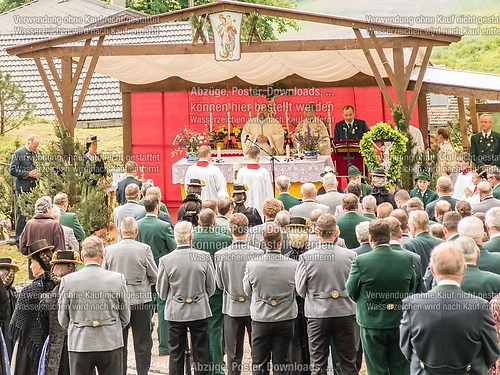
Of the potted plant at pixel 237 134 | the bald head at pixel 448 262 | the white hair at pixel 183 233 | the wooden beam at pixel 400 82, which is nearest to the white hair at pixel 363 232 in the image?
the white hair at pixel 183 233

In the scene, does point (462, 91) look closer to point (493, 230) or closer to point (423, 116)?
point (423, 116)

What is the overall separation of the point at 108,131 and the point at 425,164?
14.6 metres

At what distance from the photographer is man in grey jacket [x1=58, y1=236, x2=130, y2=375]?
26.4 ft

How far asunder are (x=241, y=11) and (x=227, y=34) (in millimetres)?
477

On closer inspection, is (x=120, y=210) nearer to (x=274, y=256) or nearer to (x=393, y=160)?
(x=274, y=256)

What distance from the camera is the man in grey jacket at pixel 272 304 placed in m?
A: 8.71

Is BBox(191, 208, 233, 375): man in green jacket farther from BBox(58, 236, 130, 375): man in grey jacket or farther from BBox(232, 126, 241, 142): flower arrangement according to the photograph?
BBox(232, 126, 241, 142): flower arrangement

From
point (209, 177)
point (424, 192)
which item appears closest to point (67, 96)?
point (209, 177)

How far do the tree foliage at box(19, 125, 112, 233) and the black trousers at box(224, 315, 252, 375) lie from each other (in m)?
6.15

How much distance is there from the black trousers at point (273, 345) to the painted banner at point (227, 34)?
28.0ft

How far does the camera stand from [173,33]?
2902 centimetres

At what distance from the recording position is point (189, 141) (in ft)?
62.6

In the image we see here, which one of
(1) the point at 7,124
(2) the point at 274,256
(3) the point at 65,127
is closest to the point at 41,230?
(2) the point at 274,256

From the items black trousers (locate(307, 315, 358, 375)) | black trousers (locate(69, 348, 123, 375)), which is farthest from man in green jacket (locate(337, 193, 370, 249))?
black trousers (locate(69, 348, 123, 375))
